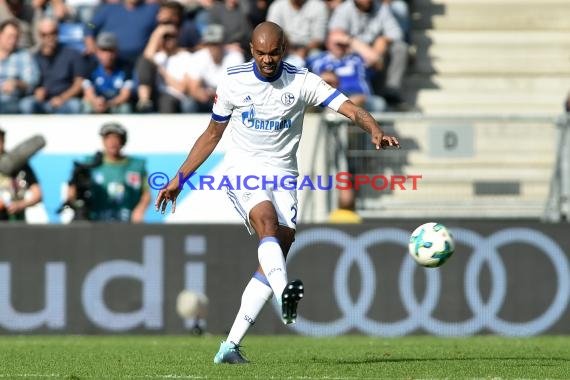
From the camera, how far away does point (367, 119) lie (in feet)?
31.9

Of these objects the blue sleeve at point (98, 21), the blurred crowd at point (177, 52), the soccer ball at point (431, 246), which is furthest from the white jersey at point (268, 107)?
the blue sleeve at point (98, 21)

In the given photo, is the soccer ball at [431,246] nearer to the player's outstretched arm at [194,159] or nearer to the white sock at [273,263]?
the white sock at [273,263]

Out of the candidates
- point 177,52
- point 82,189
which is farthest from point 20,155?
point 177,52

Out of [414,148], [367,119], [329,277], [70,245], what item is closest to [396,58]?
[414,148]

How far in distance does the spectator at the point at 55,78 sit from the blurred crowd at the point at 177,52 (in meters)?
0.01

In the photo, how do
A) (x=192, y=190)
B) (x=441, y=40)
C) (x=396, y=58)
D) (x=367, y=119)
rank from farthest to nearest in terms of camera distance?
(x=441, y=40)
(x=396, y=58)
(x=192, y=190)
(x=367, y=119)

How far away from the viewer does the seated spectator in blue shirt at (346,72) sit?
1719 centimetres

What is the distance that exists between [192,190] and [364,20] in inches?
152

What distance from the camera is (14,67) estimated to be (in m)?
18.3

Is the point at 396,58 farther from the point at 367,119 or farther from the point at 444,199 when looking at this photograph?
the point at 367,119

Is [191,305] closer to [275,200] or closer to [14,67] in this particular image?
[14,67]

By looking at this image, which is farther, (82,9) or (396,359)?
(82,9)

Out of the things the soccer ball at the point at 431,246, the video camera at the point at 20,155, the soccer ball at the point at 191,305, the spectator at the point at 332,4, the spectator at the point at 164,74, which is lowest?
the soccer ball at the point at 191,305

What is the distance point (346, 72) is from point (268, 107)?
750 centimetres
